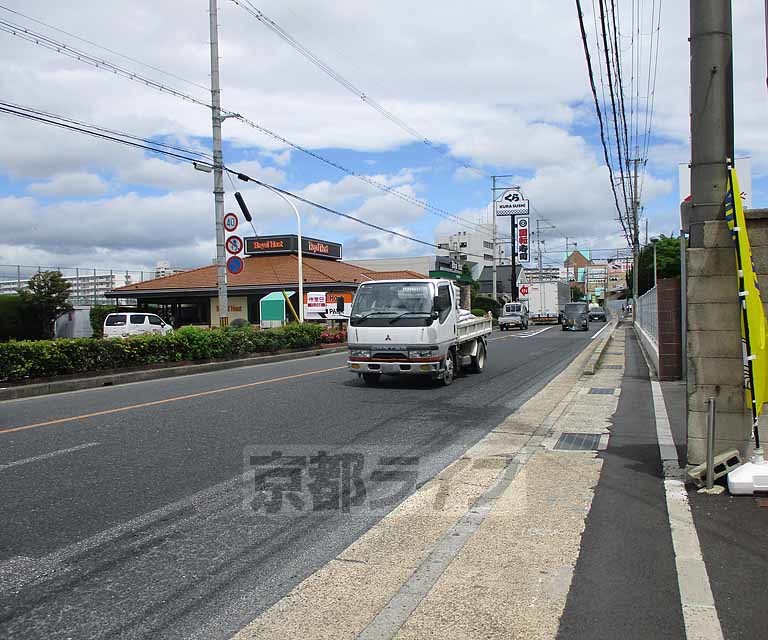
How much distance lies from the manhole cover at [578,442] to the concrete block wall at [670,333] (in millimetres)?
6879

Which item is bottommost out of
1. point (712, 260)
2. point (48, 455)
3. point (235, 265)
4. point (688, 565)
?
point (688, 565)

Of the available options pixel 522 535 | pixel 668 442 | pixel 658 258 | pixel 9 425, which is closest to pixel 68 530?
pixel 522 535

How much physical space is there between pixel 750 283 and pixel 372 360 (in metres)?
8.71

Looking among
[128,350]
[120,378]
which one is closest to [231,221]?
[128,350]

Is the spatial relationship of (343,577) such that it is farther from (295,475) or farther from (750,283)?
(750,283)

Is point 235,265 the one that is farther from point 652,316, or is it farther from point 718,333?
point 718,333

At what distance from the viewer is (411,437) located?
8.95 meters

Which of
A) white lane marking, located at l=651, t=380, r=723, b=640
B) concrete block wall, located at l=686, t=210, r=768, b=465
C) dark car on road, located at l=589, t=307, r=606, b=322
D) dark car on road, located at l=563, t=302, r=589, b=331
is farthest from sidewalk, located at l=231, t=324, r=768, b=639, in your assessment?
dark car on road, located at l=589, t=307, r=606, b=322

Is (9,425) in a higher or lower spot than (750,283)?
lower

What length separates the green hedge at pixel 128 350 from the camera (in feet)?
46.5

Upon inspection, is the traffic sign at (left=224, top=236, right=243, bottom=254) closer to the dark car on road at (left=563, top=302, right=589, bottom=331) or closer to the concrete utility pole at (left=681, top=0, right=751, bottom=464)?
the concrete utility pole at (left=681, top=0, right=751, bottom=464)

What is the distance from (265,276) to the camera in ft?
144

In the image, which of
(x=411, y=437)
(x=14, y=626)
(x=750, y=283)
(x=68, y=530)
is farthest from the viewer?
(x=411, y=437)

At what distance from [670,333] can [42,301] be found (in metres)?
30.4
